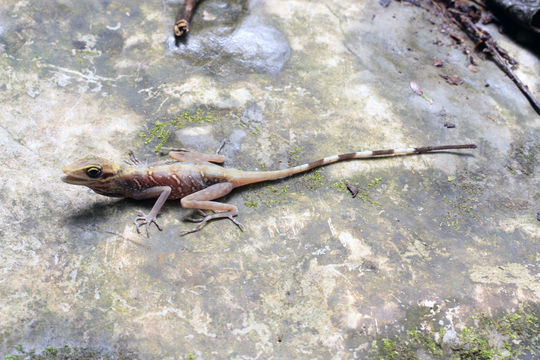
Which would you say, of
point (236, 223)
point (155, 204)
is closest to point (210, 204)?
point (236, 223)

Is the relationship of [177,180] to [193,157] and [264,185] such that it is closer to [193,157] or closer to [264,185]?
[193,157]

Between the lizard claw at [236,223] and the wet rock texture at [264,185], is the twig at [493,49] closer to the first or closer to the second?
the wet rock texture at [264,185]

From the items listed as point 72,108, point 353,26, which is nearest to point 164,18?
point 72,108

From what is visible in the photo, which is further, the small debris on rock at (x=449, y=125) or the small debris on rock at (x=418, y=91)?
the small debris on rock at (x=418, y=91)

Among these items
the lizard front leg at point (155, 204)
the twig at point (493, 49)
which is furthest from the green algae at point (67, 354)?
the twig at point (493, 49)

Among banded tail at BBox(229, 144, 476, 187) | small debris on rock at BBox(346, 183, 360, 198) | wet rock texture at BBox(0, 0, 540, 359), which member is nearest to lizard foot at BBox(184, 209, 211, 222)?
wet rock texture at BBox(0, 0, 540, 359)

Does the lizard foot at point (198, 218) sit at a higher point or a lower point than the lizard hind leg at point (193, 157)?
lower

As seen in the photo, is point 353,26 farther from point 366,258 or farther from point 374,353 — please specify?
point 374,353

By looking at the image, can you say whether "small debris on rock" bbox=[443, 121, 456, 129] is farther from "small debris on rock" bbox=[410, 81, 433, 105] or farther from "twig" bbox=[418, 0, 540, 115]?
"twig" bbox=[418, 0, 540, 115]
